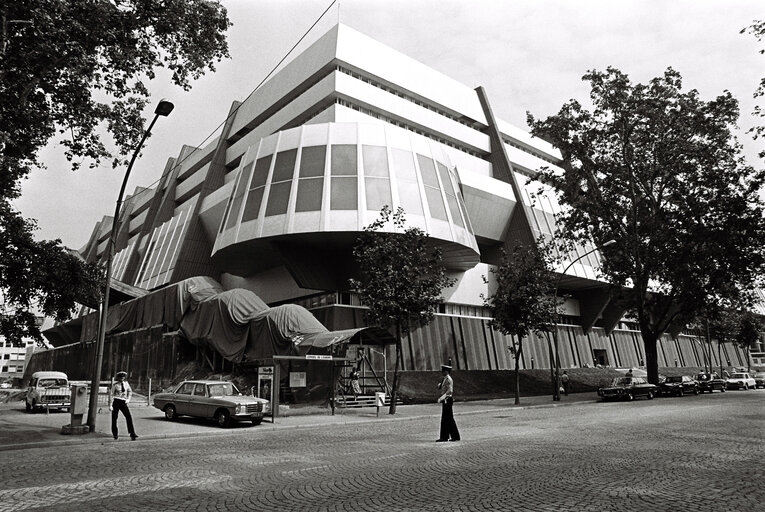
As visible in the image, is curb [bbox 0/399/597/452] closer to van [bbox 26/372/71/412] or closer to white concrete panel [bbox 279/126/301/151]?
van [bbox 26/372/71/412]

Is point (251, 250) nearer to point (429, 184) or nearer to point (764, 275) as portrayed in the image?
point (429, 184)

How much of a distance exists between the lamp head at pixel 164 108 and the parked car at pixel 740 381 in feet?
149

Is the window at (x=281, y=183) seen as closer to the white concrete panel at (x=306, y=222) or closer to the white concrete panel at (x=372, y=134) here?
the white concrete panel at (x=306, y=222)

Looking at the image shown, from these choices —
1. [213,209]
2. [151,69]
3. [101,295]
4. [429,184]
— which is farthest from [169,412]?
[213,209]

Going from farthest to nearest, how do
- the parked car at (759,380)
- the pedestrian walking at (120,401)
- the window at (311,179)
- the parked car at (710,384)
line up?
the parked car at (759,380) < the parked car at (710,384) < the window at (311,179) < the pedestrian walking at (120,401)

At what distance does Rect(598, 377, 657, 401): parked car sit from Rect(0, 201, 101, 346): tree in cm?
2584

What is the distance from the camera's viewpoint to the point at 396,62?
46.6 meters

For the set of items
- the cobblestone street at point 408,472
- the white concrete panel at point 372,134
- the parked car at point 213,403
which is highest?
the white concrete panel at point 372,134

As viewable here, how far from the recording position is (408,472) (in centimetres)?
820

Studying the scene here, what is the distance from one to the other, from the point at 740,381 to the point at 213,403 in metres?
42.8

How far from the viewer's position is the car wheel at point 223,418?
16719mm

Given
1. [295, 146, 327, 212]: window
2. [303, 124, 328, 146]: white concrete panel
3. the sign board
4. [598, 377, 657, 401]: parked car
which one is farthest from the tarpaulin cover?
[598, 377, 657, 401]: parked car

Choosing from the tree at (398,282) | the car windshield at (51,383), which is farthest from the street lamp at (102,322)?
the car windshield at (51,383)

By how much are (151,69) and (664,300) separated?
1330 inches
